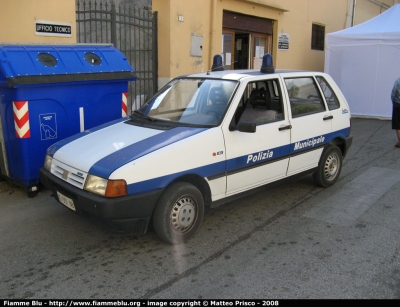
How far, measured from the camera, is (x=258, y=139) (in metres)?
4.49

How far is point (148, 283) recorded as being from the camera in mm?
3293

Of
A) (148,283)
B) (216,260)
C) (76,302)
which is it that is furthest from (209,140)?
(76,302)

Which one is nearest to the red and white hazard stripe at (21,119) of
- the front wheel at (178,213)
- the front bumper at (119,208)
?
the front bumper at (119,208)

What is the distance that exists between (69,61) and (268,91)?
8.84 feet

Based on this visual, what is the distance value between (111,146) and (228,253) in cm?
152

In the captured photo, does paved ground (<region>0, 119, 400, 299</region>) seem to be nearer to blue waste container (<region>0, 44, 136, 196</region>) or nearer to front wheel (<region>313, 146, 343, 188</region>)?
front wheel (<region>313, 146, 343, 188</region>)

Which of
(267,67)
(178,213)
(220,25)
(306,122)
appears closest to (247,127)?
(178,213)

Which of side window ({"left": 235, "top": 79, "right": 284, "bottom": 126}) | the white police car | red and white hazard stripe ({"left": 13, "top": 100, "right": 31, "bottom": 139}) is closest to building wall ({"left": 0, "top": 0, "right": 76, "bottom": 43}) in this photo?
red and white hazard stripe ({"left": 13, "top": 100, "right": 31, "bottom": 139})

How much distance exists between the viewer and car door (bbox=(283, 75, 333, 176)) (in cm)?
500

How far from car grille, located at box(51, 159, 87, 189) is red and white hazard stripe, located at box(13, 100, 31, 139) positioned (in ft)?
3.75

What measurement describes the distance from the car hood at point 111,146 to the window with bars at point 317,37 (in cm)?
1196

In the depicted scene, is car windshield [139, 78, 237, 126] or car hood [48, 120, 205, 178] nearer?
car hood [48, 120, 205, 178]

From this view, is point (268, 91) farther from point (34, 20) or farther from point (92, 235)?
point (34, 20)

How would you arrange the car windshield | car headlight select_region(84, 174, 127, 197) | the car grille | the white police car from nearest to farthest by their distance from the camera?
car headlight select_region(84, 174, 127, 197)
the white police car
the car grille
the car windshield
